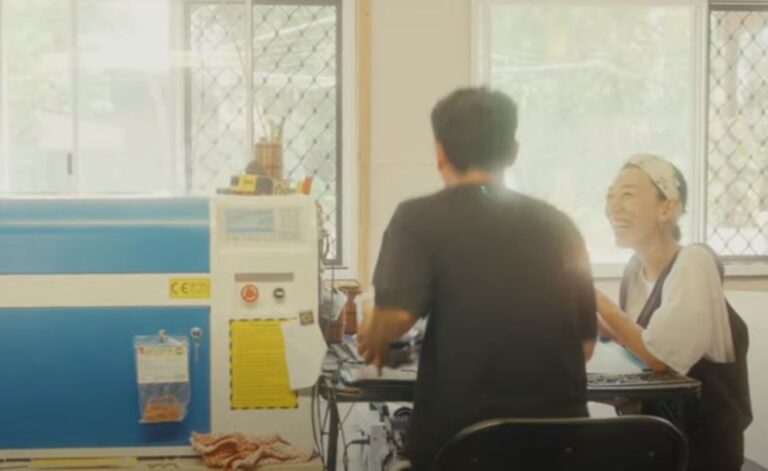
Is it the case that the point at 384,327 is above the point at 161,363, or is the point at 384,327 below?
above

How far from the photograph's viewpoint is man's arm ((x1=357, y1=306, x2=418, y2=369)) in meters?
1.66

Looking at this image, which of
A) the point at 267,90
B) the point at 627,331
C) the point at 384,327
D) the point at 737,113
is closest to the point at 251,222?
the point at 384,327

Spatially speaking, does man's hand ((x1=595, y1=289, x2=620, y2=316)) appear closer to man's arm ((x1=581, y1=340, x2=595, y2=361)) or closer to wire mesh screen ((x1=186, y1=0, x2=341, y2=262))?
man's arm ((x1=581, y1=340, x2=595, y2=361))

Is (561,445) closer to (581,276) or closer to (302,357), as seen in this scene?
(581,276)

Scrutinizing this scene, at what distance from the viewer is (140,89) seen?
401cm

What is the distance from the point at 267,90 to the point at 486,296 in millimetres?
2681

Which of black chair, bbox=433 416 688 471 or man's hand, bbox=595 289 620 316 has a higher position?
man's hand, bbox=595 289 620 316

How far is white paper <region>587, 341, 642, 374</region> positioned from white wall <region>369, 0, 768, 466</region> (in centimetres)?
168

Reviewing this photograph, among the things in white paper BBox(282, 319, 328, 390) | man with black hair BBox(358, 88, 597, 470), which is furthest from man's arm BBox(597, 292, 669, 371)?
white paper BBox(282, 319, 328, 390)

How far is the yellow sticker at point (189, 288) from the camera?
2279 millimetres

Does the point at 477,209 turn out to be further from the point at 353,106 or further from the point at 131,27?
the point at 131,27

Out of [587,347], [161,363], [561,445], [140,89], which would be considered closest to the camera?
[561,445]

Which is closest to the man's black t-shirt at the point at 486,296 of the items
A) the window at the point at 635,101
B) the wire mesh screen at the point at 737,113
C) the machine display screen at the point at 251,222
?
the machine display screen at the point at 251,222

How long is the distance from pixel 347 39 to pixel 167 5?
0.82 meters
